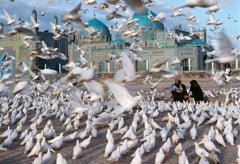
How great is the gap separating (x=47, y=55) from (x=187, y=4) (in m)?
3.16

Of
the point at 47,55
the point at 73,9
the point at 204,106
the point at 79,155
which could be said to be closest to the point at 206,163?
the point at 79,155

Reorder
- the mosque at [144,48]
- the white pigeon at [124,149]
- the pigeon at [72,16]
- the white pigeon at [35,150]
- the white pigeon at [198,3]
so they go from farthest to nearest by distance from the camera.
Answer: the mosque at [144,48]
the white pigeon at [35,150]
the white pigeon at [124,149]
the pigeon at [72,16]
the white pigeon at [198,3]

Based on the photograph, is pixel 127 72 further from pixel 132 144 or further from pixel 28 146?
pixel 28 146

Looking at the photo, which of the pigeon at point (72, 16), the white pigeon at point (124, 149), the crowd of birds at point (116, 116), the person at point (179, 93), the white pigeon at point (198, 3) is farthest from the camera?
the person at point (179, 93)

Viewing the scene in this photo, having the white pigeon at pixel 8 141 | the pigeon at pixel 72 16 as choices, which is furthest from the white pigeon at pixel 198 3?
the white pigeon at pixel 8 141

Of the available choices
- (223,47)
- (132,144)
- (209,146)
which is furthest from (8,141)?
(223,47)

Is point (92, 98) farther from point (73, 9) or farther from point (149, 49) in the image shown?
point (149, 49)

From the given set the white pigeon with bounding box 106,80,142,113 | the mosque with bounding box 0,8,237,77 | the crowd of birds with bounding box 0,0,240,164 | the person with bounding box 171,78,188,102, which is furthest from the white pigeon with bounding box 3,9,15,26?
the mosque with bounding box 0,8,237,77

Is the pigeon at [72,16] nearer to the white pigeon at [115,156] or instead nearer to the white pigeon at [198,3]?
the white pigeon at [198,3]

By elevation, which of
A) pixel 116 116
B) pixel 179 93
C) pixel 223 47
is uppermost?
pixel 223 47

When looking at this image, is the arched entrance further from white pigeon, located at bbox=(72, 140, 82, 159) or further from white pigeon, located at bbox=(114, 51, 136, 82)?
white pigeon, located at bbox=(114, 51, 136, 82)

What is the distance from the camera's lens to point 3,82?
22.7 feet

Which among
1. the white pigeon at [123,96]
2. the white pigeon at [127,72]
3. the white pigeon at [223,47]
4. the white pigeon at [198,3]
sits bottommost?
the white pigeon at [123,96]

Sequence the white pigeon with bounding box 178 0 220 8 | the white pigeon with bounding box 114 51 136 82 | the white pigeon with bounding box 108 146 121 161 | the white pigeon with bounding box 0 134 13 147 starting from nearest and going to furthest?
the white pigeon with bounding box 114 51 136 82
the white pigeon with bounding box 178 0 220 8
the white pigeon with bounding box 108 146 121 161
the white pigeon with bounding box 0 134 13 147
